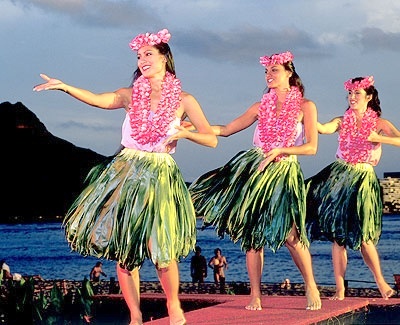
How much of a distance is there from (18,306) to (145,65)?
2811mm

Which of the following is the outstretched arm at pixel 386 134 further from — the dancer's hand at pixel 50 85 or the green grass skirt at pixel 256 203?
the dancer's hand at pixel 50 85

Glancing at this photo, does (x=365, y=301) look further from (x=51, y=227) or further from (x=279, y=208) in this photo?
(x=51, y=227)

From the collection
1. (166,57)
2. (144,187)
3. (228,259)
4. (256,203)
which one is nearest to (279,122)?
(256,203)

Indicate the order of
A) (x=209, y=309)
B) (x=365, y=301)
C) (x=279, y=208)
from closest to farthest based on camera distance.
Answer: (x=279, y=208), (x=209, y=309), (x=365, y=301)

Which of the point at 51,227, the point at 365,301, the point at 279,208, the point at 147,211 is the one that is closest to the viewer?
the point at 147,211

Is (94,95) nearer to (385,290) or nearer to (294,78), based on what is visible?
(294,78)

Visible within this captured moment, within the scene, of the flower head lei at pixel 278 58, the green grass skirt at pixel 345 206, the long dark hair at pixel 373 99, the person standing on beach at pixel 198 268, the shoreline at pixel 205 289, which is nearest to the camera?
the flower head lei at pixel 278 58

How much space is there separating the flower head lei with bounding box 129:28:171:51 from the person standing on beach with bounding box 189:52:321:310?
4.39ft

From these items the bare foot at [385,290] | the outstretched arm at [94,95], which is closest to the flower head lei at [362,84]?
the bare foot at [385,290]

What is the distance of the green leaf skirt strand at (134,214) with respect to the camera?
5.85 m

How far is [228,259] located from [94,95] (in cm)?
5385

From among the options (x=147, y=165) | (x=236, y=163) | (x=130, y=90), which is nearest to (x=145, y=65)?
(x=130, y=90)

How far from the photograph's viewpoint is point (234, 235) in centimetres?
740

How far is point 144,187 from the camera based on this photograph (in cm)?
589
